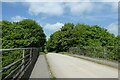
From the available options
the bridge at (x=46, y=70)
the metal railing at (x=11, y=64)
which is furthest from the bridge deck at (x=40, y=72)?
the metal railing at (x=11, y=64)

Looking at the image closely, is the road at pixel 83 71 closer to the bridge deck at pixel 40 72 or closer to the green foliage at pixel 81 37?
the bridge deck at pixel 40 72

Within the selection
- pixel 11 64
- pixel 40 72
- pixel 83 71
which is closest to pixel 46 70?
pixel 40 72

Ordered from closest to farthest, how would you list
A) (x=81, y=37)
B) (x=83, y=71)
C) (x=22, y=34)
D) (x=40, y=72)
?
(x=40, y=72) < (x=83, y=71) < (x=81, y=37) < (x=22, y=34)

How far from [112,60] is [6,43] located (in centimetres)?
7507

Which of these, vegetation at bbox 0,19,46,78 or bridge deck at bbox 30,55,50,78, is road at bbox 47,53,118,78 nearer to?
bridge deck at bbox 30,55,50,78

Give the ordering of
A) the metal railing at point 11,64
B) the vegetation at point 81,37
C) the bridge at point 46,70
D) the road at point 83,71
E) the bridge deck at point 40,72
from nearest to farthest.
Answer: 1. the metal railing at point 11,64
2. the bridge at point 46,70
3. the bridge deck at point 40,72
4. the road at point 83,71
5. the vegetation at point 81,37

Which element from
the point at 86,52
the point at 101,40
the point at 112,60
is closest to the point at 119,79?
the point at 112,60

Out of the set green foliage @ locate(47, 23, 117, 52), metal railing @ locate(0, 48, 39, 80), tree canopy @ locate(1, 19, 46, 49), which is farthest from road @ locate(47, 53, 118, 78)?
tree canopy @ locate(1, 19, 46, 49)

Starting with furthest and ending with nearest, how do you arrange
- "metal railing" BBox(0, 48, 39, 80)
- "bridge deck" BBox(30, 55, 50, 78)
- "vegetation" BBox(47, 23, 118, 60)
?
"vegetation" BBox(47, 23, 118, 60), "bridge deck" BBox(30, 55, 50, 78), "metal railing" BBox(0, 48, 39, 80)

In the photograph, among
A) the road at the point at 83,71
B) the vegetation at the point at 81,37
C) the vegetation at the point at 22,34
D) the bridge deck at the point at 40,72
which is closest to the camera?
the bridge deck at the point at 40,72

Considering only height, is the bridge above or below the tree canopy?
below

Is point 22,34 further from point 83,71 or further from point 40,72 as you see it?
point 40,72

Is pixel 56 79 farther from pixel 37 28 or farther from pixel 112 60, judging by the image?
pixel 37 28

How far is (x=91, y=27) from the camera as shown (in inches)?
4257
